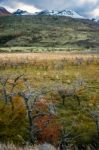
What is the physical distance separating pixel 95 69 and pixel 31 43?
129 metres

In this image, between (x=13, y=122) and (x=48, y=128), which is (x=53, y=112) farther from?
(x=13, y=122)

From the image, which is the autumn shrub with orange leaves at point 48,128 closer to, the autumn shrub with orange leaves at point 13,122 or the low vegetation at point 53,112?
the low vegetation at point 53,112

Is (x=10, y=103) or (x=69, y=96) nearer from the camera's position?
(x=10, y=103)

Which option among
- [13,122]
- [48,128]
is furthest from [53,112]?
[13,122]

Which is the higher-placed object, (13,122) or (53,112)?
(53,112)

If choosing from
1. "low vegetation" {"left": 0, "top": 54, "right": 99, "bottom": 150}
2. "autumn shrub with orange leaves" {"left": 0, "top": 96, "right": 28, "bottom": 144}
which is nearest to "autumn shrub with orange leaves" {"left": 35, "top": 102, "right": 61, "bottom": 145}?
"low vegetation" {"left": 0, "top": 54, "right": 99, "bottom": 150}

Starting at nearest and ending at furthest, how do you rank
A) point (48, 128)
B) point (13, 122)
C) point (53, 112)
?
point (48, 128) → point (13, 122) → point (53, 112)

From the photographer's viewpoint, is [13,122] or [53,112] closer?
[13,122]

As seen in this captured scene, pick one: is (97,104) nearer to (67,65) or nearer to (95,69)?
(95,69)

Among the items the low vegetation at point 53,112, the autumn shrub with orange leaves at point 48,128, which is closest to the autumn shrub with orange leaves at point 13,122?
the low vegetation at point 53,112

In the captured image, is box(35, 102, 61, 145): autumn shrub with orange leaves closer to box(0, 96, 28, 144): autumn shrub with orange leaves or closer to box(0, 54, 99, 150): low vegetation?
box(0, 54, 99, 150): low vegetation

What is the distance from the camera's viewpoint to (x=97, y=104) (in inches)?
1574

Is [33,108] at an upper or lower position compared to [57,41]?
lower

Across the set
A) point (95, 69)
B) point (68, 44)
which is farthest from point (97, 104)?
point (68, 44)
